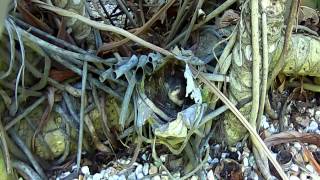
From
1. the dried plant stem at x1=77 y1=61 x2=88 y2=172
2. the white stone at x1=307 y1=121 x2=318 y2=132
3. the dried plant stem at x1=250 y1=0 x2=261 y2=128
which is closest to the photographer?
the dried plant stem at x1=250 y1=0 x2=261 y2=128

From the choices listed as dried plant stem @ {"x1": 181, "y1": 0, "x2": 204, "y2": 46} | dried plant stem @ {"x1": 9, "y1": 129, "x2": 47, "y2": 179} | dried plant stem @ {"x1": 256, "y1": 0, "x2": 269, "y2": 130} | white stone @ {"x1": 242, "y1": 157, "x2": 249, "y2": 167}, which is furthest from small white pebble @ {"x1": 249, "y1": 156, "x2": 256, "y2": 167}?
dried plant stem @ {"x1": 9, "y1": 129, "x2": 47, "y2": 179}

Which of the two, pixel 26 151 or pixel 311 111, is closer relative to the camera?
pixel 26 151

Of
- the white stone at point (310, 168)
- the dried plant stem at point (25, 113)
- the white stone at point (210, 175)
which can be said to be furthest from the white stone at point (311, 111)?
the dried plant stem at point (25, 113)

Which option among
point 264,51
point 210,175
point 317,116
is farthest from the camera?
point 317,116

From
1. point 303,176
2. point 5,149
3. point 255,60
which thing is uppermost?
point 255,60

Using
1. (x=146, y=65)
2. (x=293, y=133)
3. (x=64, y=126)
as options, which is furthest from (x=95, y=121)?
(x=293, y=133)

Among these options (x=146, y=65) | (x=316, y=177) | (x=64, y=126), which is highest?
(x=146, y=65)

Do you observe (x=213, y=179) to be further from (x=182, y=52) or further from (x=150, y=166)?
(x=182, y=52)

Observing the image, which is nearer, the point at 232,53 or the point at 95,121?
the point at 232,53

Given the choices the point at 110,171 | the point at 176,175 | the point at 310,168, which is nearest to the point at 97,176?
the point at 110,171

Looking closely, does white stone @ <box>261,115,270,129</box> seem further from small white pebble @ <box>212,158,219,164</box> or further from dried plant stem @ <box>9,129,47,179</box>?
dried plant stem @ <box>9,129,47,179</box>

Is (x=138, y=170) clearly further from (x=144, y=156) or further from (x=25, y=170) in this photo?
(x=25, y=170)
